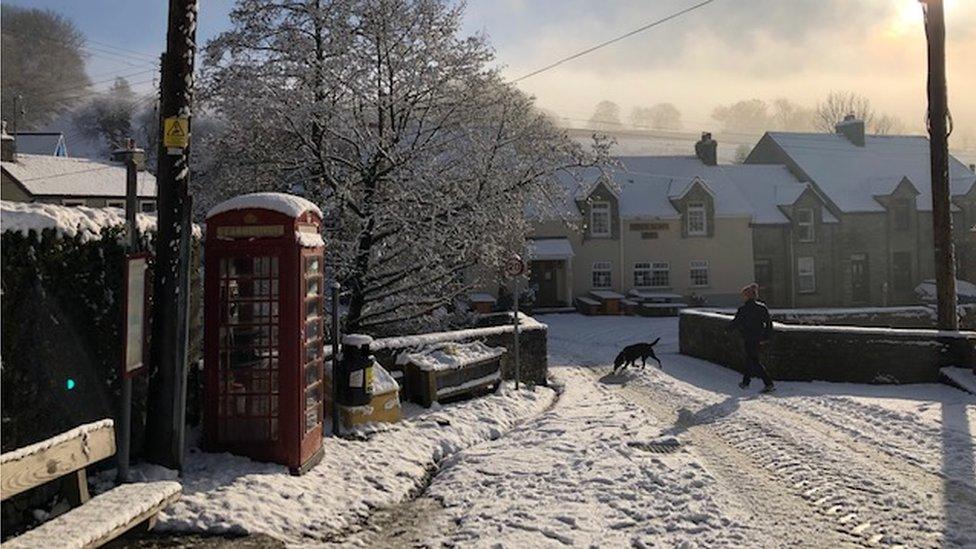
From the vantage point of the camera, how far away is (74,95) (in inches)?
3430

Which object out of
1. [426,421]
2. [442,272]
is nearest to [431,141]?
[442,272]

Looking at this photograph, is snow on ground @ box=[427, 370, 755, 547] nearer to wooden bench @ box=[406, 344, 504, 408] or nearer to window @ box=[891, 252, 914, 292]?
wooden bench @ box=[406, 344, 504, 408]

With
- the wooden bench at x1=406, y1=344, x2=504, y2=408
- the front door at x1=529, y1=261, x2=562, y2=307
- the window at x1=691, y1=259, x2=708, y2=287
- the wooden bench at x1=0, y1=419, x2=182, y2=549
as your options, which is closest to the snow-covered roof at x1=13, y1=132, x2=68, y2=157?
the front door at x1=529, y1=261, x2=562, y2=307

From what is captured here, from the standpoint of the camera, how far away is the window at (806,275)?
39.3 m

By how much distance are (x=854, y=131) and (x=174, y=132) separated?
47.5 metres

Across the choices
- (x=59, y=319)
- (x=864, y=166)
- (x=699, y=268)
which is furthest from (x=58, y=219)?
(x=864, y=166)

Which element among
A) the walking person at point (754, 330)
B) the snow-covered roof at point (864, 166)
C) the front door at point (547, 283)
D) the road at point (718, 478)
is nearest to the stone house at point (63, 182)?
the front door at point (547, 283)

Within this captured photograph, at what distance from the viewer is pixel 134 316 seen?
6488mm

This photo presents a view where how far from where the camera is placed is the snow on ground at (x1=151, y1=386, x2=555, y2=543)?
6.16 metres

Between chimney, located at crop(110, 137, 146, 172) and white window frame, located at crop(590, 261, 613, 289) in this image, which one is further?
white window frame, located at crop(590, 261, 613, 289)

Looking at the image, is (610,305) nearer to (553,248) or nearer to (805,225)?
(553,248)

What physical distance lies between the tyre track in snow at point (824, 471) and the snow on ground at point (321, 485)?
3.19 meters

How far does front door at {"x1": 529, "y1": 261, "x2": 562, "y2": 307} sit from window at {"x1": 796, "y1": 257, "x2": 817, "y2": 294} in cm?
1276

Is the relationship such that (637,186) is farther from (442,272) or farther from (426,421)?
(426,421)
